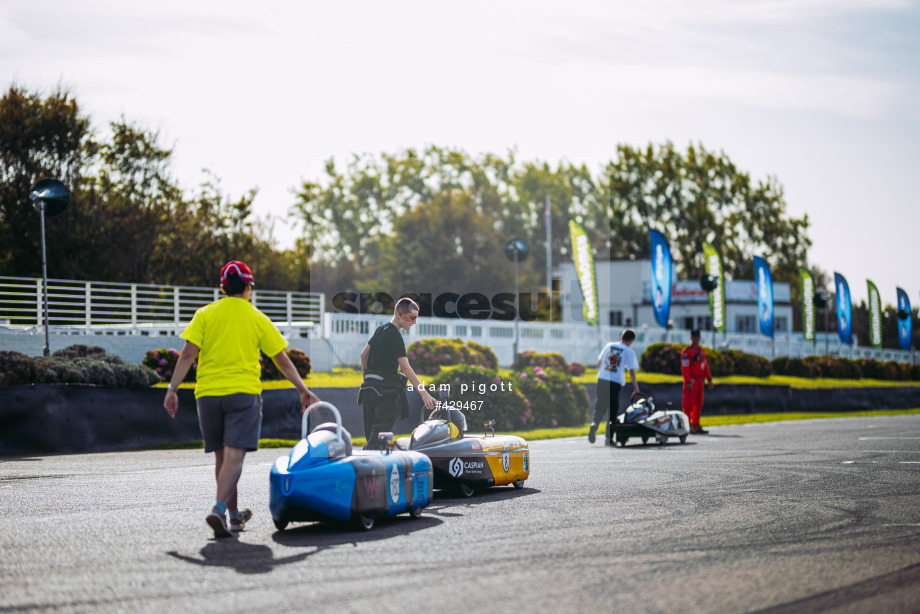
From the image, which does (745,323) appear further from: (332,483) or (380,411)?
(332,483)

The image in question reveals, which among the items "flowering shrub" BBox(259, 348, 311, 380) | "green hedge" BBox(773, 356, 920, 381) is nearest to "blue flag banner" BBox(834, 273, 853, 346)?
"green hedge" BBox(773, 356, 920, 381)

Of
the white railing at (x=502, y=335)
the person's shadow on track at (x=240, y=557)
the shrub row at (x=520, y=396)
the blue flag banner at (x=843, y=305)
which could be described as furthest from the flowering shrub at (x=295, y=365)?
the blue flag banner at (x=843, y=305)

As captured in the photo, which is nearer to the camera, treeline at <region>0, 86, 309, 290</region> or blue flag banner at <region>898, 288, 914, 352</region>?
treeline at <region>0, 86, 309, 290</region>

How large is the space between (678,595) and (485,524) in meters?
2.66

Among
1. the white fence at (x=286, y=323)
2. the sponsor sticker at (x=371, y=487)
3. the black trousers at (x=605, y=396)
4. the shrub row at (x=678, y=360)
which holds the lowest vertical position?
the sponsor sticker at (x=371, y=487)

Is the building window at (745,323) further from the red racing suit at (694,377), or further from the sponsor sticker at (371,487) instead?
the sponsor sticker at (371,487)

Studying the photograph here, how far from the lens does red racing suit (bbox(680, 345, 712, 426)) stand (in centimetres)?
1925

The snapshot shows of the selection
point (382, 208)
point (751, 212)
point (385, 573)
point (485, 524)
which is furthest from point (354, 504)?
point (751, 212)

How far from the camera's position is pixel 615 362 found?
53.5 feet

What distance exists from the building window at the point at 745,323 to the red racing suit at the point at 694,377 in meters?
46.1

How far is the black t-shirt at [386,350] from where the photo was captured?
32.9 feet

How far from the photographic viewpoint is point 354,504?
7.35 m

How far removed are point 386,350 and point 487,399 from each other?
1005 cm

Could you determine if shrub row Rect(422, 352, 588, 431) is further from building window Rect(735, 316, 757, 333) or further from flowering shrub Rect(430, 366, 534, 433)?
building window Rect(735, 316, 757, 333)
